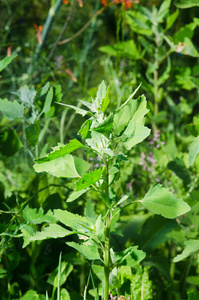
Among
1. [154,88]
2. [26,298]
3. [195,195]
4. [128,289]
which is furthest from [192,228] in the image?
[154,88]

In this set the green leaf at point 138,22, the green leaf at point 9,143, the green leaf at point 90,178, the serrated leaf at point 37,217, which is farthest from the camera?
the green leaf at point 138,22

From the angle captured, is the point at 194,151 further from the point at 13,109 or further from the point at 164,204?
the point at 13,109

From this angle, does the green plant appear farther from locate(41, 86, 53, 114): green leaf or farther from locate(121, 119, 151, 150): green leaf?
locate(41, 86, 53, 114): green leaf

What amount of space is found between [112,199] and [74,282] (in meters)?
0.33

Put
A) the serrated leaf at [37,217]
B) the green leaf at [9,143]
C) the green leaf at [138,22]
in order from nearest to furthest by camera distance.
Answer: the serrated leaf at [37,217] < the green leaf at [9,143] < the green leaf at [138,22]

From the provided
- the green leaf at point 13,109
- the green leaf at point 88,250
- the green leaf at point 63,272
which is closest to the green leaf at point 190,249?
the green leaf at point 88,250


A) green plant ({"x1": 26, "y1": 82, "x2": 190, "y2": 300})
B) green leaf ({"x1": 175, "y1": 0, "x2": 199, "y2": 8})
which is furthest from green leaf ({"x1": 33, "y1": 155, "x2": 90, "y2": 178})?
green leaf ({"x1": 175, "y1": 0, "x2": 199, "y2": 8})

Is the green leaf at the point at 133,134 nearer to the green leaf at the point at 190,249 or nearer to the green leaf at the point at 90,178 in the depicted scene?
the green leaf at the point at 90,178

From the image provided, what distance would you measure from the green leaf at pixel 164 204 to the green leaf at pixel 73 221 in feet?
0.27

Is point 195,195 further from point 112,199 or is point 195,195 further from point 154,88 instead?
point 154,88

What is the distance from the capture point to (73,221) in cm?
48

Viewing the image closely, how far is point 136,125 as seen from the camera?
1.53 ft

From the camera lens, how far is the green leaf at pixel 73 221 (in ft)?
1.57

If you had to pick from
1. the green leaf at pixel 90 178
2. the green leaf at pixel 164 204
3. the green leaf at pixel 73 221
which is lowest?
the green leaf at pixel 73 221
